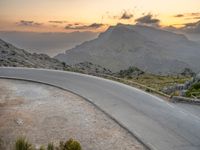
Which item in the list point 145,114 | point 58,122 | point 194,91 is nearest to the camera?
point 58,122

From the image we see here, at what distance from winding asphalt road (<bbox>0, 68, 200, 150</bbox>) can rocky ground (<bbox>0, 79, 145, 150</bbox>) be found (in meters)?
0.81

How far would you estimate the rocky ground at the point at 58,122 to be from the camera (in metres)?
17.8

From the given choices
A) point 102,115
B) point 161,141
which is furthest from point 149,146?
point 102,115

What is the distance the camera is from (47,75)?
4372 centimetres

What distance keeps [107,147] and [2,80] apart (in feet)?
85.9

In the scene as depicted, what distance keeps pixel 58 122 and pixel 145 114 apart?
5309 mm

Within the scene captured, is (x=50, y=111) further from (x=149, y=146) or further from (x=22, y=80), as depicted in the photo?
(x=22, y=80)

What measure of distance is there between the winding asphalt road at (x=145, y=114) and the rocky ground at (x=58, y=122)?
2.66 feet

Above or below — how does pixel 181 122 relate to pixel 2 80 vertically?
above

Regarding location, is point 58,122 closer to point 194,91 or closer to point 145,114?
point 145,114

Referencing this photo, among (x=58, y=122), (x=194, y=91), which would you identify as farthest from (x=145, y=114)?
(x=194, y=91)

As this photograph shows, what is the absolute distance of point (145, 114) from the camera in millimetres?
22672

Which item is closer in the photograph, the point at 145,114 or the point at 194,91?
the point at 145,114

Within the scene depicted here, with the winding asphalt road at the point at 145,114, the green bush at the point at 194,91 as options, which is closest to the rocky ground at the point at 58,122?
the winding asphalt road at the point at 145,114
